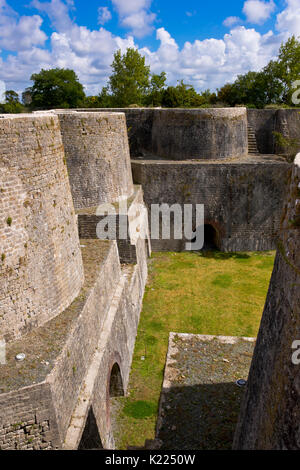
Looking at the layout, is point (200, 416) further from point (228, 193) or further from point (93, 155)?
point (228, 193)

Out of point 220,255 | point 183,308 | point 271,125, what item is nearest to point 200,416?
point 183,308

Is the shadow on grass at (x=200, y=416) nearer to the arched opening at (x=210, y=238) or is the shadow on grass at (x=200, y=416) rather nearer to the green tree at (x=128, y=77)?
the arched opening at (x=210, y=238)

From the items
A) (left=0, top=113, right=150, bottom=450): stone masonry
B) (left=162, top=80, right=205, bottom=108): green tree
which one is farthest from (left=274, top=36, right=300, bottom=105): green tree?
(left=0, top=113, right=150, bottom=450): stone masonry

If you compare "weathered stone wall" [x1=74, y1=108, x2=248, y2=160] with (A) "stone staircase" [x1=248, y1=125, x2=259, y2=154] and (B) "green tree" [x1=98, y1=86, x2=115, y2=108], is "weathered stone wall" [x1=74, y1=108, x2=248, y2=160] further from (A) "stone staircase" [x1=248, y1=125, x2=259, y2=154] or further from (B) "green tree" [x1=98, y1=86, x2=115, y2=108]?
(B) "green tree" [x1=98, y1=86, x2=115, y2=108]

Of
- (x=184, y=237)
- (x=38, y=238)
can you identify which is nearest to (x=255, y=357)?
(x=38, y=238)

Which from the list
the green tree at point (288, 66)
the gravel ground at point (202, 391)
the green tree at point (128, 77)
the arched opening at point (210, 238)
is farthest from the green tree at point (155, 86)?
the gravel ground at point (202, 391)

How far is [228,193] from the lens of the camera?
61.8ft

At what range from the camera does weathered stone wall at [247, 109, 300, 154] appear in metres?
22.5

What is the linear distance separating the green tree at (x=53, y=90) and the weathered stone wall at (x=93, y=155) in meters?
37.3

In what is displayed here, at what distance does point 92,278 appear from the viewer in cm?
925

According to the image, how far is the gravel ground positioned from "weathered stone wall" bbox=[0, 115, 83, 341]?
4232 millimetres

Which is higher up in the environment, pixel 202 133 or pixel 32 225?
pixel 202 133

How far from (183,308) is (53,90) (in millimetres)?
44814

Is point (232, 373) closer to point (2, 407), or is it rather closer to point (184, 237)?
point (2, 407)
